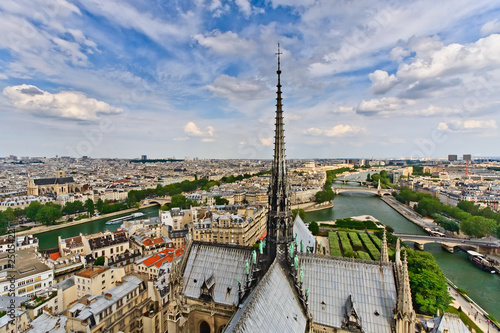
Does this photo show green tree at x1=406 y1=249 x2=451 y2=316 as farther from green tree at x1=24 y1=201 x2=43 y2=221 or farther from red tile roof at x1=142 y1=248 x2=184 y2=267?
green tree at x1=24 y1=201 x2=43 y2=221

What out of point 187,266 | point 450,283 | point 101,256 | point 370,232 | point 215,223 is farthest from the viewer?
point 370,232

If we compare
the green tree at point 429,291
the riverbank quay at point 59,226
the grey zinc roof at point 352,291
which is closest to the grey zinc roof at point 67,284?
the grey zinc roof at point 352,291

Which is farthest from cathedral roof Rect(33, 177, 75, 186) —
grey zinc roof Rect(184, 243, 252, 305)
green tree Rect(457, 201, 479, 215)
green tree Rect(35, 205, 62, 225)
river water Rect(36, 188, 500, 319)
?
green tree Rect(457, 201, 479, 215)

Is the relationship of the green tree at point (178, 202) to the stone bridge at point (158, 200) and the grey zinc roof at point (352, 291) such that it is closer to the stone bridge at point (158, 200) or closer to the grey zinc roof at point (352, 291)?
the stone bridge at point (158, 200)

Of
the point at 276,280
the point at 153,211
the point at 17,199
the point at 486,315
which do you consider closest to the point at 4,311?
the point at 276,280

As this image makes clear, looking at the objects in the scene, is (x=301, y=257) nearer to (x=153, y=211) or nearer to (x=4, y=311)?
(x=4, y=311)

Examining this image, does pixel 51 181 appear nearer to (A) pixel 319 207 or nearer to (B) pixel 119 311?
(A) pixel 319 207

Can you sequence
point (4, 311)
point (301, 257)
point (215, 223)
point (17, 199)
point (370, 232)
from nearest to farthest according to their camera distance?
point (301, 257), point (4, 311), point (215, 223), point (370, 232), point (17, 199)
